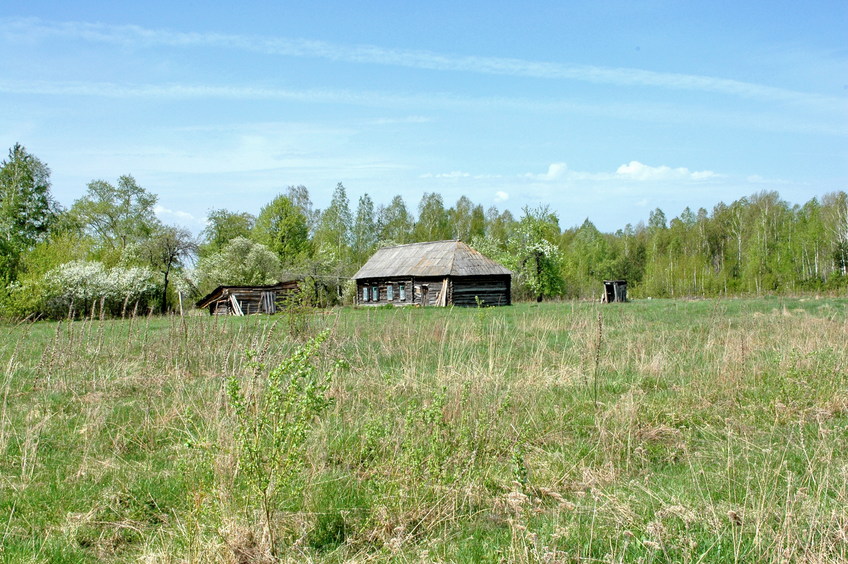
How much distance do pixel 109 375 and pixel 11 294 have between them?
2072 centimetres

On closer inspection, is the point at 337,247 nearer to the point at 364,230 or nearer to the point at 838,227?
the point at 364,230

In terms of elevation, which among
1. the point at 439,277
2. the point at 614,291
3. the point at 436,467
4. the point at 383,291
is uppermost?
the point at 439,277

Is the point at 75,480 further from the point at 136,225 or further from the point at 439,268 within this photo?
the point at 136,225

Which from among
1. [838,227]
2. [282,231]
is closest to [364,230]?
[282,231]

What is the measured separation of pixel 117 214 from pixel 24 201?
7661 millimetres

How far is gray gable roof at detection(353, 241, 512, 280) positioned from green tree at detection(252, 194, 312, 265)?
43.0 feet

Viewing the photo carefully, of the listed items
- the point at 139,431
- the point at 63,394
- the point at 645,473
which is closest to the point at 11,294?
the point at 63,394

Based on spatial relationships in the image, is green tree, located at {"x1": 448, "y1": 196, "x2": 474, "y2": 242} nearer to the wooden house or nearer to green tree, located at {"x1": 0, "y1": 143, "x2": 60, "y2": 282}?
the wooden house

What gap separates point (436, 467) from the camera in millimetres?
4000

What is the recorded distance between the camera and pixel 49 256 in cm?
3177

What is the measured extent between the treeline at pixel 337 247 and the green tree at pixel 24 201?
0.08m

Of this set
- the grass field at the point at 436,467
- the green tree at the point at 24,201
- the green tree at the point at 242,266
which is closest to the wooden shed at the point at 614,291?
the green tree at the point at 242,266

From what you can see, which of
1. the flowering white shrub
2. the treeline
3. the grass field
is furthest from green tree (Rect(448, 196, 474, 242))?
the grass field

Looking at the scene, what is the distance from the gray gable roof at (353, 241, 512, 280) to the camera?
1332 inches
